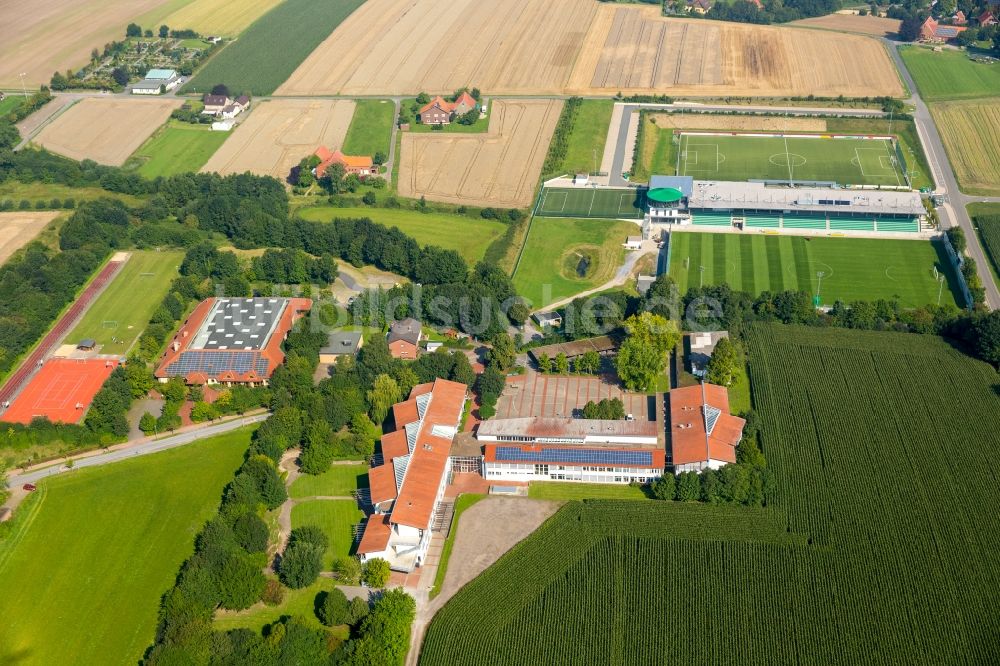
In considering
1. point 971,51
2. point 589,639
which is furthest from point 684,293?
point 971,51

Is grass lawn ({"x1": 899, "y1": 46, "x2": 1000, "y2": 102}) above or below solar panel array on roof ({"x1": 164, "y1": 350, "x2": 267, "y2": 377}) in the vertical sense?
below

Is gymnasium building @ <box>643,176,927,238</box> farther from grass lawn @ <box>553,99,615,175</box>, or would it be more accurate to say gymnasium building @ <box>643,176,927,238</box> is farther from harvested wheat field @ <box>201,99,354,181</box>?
harvested wheat field @ <box>201,99,354,181</box>

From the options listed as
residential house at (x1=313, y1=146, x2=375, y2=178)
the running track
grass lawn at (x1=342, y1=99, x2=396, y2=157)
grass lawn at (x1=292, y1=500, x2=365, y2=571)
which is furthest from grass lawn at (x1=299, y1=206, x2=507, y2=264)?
grass lawn at (x1=292, y1=500, x2=365, y2=571)

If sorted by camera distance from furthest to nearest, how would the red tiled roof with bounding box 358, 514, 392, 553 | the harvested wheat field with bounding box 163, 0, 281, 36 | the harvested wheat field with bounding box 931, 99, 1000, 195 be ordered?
the harvested wheat field with bounding box 163, 0, 281, 36 < the harvested wheat field with bounding box 931, 99, 1000, 195 < the red tiled roof with bounding box 358, 514, 392, 553

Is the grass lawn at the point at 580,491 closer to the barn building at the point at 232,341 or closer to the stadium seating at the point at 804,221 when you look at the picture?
the barn building at the point at 232,341

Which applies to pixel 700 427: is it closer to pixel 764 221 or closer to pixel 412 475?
pixel 412 475

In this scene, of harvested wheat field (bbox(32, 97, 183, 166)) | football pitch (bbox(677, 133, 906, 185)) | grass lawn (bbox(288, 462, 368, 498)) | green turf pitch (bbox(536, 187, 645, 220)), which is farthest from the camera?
harvested wheat field (bbox(32, 97, 183, 166))

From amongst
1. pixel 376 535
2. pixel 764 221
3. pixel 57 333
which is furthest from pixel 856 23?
pixel 376 535
